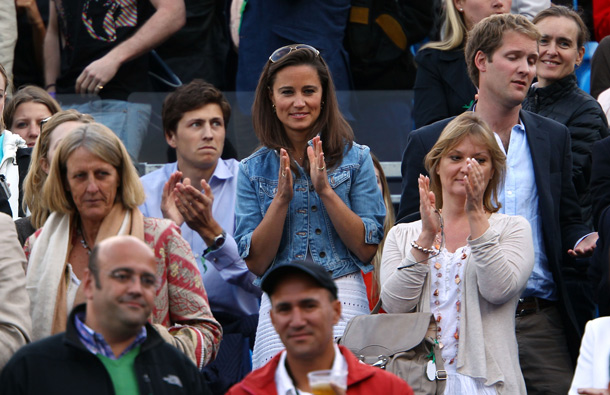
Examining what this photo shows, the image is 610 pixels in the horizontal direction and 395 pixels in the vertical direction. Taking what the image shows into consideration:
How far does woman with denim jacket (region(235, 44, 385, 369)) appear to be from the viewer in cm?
569

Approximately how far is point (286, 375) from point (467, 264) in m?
1.44

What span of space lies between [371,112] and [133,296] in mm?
3815

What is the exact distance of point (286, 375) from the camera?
439 cm

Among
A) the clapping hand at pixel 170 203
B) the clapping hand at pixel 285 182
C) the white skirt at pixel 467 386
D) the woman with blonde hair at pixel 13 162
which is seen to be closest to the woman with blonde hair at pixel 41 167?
the clapping hand at pixel 170 203

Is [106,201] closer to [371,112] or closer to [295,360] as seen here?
[295,360]

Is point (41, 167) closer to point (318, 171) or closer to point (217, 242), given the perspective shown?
point (217, 242)

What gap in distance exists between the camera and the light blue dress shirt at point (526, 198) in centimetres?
604

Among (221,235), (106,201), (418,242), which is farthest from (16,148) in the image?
(418,242)

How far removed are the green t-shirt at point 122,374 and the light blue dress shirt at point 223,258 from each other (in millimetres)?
1913

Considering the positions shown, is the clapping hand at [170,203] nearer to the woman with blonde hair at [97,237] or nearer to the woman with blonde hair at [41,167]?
the woman with blonde hair at [41,167]

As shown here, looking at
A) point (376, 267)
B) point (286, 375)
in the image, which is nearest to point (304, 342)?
point (286, 375)

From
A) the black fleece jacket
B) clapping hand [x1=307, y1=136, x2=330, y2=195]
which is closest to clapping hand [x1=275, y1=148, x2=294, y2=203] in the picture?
clapping hand [x1=307, y1=136, x2=330, y2=195]

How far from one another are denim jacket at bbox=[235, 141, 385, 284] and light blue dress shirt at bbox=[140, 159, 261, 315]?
327mm

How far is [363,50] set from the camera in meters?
8.02
